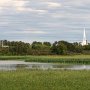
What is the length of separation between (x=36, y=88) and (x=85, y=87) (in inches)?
105

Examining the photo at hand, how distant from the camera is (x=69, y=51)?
125 metres

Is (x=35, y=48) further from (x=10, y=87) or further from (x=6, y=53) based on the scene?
(x=10, y=87)

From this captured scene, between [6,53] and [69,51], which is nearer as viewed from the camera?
[6,53]

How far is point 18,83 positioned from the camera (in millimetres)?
22797

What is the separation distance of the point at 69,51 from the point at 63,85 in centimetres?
10354

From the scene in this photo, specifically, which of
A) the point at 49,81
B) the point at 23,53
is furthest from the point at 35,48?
the point at 49,81

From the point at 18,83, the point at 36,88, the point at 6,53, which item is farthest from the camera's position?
the point at 6,53

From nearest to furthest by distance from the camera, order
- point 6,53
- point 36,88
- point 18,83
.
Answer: point 36,88
point 18,83
point 6,53

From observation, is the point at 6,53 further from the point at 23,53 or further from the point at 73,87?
the point at 73,87

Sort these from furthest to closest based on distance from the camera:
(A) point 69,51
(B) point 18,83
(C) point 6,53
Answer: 1. (A) point 69,51
2. (C) point 6,53
3. (B) point 18,83

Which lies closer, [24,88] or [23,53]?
[24,88]

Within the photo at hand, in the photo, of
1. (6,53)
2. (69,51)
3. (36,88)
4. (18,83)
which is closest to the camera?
(36,88)

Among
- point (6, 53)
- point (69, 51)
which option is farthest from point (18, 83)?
point (69, 51)

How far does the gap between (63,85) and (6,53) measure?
3776 inches
